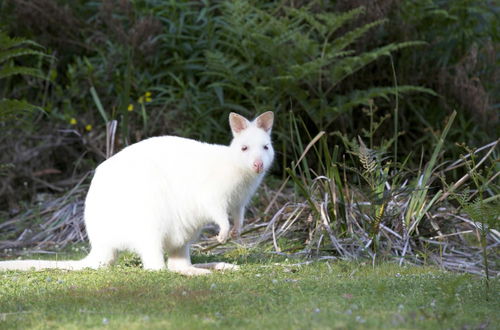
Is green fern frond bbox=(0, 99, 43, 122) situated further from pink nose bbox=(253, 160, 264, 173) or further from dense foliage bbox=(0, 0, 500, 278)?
pink nose bbox=(253, 160, 264, 173)

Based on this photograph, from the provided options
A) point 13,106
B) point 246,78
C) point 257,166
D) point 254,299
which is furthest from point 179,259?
point 246,78

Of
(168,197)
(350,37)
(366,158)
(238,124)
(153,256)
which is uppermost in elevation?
(350,37)

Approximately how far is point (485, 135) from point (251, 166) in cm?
437

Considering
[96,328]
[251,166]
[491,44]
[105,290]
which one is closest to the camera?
[96,328]

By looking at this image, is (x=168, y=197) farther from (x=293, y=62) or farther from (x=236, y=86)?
(x=293, y=62)

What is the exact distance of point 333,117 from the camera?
8.49 m

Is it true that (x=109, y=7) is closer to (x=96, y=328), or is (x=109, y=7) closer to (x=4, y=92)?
(x=4, y=92)

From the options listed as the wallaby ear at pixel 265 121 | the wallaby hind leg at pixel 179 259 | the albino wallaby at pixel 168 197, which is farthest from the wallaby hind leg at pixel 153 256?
the wallaby ear at pixel 265 121

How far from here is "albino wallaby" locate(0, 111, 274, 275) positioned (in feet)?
16.9

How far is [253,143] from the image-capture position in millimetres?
5418

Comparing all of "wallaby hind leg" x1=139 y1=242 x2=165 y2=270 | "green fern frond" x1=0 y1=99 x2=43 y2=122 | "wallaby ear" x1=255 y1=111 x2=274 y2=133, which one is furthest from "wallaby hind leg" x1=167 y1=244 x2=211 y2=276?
"green fern frond" x1=0 y1=99 x2=43 y2=122

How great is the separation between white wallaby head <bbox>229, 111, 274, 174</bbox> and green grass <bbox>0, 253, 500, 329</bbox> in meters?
0.74

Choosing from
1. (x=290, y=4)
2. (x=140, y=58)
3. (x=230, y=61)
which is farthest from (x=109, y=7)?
(x=290, y=4)

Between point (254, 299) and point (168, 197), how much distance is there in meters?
1.23
